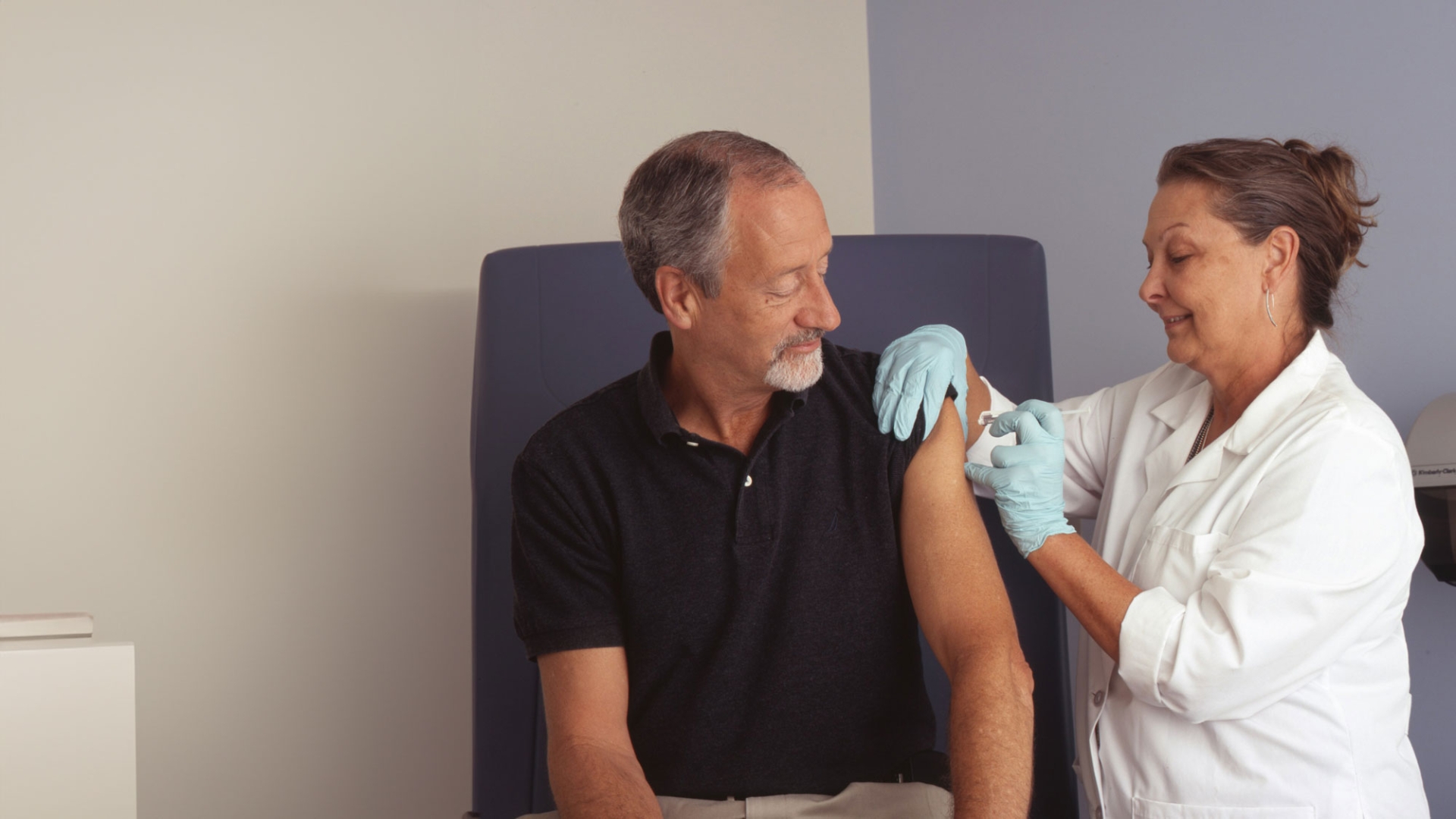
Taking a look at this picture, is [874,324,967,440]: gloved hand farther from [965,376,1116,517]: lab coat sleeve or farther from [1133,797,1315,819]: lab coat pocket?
[1133,797,1315,819]: lab coat pocket

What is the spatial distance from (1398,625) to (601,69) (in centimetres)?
171

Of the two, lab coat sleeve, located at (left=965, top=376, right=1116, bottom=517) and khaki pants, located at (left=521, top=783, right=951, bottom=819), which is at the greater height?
lab coat sleeve, located at (left=965, top=376, right=1116, bottom=517)

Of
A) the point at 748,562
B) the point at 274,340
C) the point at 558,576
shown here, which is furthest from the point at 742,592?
the point at 274,340

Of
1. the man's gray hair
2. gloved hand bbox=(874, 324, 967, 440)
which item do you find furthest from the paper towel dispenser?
the man's gray hair

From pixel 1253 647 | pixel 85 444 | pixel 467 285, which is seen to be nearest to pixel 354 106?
pixel 467 285

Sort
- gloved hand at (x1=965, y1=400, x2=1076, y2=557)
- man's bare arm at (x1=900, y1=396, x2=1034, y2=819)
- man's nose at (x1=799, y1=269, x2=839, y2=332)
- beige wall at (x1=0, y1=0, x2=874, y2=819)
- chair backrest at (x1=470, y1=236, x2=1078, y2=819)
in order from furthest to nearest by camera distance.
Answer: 1. beige wall at (x1=0, y1=0, x2=874, y2=819)
2. chair backrest at (x1=470, y1=236, x2=1078, y2=819)
3. gloved hand at (x1=965, y1=400, x2=1076, y2=557)
4. man's nose at (x1=799, y1=269, x2=839, y2=332)
5. man's bare arm at (x1=900, y1=396, x2=1034, y2=819)

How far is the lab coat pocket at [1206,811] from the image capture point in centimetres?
134

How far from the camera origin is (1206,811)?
1.38 metres

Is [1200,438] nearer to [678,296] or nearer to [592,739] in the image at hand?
[678,296]

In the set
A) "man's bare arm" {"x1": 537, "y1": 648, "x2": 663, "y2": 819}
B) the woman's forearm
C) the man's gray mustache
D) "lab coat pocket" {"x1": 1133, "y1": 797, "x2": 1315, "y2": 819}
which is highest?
the man's gray mustache

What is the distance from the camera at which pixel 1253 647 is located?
129 cm

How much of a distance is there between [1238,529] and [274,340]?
158 centimetres

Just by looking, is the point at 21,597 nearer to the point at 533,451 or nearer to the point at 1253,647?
the point at 533,451

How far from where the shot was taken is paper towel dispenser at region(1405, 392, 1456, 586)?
1.57 m
